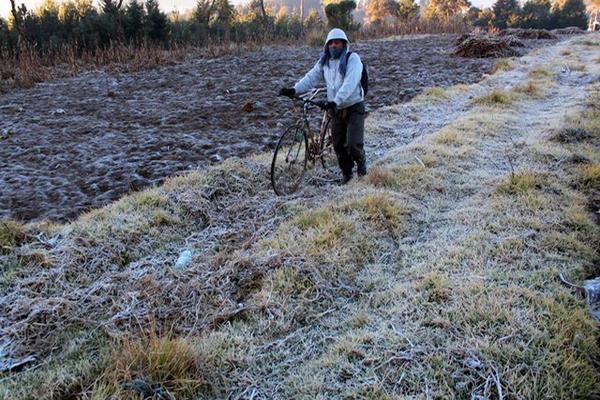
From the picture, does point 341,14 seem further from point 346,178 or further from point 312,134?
point 346,178

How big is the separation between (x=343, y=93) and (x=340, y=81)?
23 centimetres

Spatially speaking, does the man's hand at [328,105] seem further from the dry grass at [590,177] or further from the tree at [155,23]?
the tree at [155,23]

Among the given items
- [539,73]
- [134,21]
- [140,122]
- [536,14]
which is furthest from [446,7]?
[140,122]

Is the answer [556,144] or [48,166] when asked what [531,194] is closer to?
[556,144]

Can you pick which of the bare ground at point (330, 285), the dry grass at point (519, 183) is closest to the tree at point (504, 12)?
the bare ground at point (330, 285)

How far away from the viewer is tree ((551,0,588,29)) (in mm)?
31644

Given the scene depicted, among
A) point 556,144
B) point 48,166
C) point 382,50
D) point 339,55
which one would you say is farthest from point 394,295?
point 382,50

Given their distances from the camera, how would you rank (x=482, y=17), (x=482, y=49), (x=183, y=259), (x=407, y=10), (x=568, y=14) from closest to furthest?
(x=183, y=259)
(x=482, y=49)
(x=568, y=14)
(x=482, y=17)
(x=407, y=10)

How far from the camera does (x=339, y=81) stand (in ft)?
14.9

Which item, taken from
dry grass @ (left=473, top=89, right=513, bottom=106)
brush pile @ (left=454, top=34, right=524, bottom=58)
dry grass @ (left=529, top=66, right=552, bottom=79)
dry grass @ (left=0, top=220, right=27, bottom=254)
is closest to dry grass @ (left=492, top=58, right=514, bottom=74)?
dry grass @ (left=529, top=66, right=552, bottom=79)

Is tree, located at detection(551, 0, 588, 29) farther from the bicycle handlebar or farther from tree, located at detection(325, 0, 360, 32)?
the bicycle handlebar

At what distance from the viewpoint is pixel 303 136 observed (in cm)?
477

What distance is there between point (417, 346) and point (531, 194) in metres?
2.46

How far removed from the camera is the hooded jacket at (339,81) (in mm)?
4395
